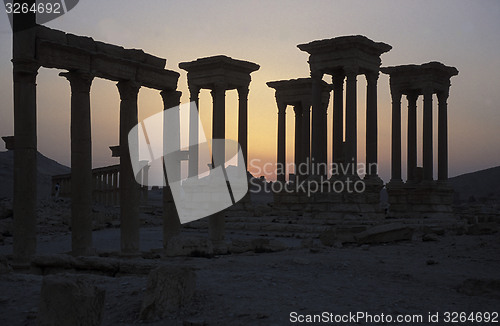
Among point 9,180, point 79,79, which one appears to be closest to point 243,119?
point 79,79

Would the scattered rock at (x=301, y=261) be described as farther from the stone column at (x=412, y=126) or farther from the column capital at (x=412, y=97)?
the column capital at (x=412, y=97)

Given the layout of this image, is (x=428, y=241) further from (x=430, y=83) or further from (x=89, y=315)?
(x=430, y=83)

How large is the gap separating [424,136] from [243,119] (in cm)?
1176

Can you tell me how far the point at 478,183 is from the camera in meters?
103

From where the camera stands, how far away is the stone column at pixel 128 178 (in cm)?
1619

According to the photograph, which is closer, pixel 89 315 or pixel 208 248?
pixel 89 315

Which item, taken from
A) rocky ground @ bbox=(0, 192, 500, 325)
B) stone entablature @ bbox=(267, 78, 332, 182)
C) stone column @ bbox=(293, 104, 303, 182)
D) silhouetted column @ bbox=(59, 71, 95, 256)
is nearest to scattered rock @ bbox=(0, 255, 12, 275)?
rocky ground @ bbox=(0, 192, 500, 325)

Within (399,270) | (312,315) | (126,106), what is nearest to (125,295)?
(312,315)

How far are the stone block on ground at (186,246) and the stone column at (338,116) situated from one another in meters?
15.7

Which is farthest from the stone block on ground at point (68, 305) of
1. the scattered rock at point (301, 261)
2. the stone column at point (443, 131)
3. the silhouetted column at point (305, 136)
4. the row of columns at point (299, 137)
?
the stone column at point (443, 131)

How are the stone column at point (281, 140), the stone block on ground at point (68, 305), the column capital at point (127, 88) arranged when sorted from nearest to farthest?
the stone block on ground at point (68, 305) → the column capital at point (127, 88) → the stone column at point (281, 140)

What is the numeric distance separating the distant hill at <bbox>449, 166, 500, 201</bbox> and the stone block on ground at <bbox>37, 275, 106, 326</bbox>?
93074mm

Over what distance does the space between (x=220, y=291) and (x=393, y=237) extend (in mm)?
11457

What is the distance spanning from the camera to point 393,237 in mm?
19109
